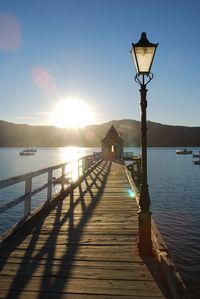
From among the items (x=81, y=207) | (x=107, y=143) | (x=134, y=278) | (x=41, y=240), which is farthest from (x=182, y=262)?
(x=107, y=143)

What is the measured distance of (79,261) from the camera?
574 centimetres

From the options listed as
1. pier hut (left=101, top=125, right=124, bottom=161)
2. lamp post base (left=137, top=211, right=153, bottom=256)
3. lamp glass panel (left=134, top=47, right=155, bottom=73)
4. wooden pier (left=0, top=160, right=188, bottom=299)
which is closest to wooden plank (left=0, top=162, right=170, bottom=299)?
wooden pier (left=0, top=160, right=188, bottom=299)

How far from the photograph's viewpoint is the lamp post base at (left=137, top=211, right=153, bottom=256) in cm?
614

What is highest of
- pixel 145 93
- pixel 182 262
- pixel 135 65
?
pixel 135 65

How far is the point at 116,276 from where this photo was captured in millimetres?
5086

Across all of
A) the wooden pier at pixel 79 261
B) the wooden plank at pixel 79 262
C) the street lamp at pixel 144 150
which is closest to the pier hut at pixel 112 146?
the wooden pier at pixel 79 261

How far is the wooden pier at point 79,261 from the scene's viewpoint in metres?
4.57

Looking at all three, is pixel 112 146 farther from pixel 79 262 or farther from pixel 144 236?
pixel 79 262

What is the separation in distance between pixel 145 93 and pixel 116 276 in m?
3.73

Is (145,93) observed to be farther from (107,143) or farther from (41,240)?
(107,143)

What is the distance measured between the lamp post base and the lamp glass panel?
2944 millimetres

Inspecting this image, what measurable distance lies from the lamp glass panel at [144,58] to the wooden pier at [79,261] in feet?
11.5

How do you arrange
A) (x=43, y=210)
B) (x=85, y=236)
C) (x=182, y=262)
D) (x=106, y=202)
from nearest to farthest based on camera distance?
(x=85, y=236) → (x=43, y=210) → (x=106, y=202) → (x=182, y=262)

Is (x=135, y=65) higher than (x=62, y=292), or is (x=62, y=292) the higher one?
(x=135, y=65)
